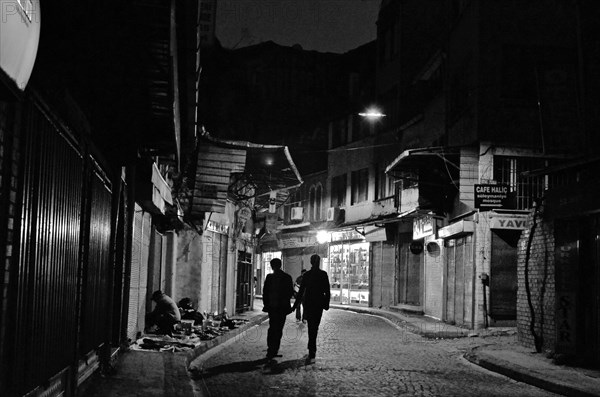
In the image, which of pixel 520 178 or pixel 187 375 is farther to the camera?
pixel 520 178

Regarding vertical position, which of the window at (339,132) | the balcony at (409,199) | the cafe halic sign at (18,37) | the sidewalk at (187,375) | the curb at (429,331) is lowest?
the curb at (429,331)

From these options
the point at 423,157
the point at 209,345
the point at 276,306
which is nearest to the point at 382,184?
the point at 423,157

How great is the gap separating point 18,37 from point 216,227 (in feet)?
70.7

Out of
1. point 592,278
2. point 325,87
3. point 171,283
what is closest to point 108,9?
point 592,278

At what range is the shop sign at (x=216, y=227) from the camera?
77.5 ft

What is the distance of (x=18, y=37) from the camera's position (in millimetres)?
3213

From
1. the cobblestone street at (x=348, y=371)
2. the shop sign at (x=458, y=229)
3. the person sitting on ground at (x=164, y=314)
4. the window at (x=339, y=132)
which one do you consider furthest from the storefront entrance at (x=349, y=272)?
the person sitting on ground at (x=164, y=314)

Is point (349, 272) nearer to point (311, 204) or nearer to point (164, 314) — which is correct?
point (311, 204)

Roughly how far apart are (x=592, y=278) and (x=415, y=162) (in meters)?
13.8

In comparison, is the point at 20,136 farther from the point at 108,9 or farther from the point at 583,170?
the point at 583,170

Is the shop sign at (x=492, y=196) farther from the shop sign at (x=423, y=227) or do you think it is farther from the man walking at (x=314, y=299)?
the shop sign at (x=423, y=227)

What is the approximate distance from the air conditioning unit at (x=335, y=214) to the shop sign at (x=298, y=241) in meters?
3.53

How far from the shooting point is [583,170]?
1442cm

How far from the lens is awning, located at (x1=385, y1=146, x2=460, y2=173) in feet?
77.4
